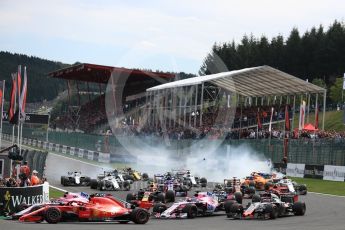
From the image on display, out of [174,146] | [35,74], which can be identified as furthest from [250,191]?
[35,74]

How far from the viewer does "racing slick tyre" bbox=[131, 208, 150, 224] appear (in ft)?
66.6

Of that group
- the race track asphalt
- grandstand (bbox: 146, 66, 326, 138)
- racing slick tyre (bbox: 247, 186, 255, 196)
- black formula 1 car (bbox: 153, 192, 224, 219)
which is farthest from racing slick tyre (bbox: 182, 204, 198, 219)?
grandstand (bbox: 146, 66, 326, 138)

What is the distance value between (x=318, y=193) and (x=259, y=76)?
81.9 ft

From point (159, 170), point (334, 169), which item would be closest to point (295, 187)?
point (334, 169)

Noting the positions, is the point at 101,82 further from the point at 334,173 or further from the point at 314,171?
the point at 334,173

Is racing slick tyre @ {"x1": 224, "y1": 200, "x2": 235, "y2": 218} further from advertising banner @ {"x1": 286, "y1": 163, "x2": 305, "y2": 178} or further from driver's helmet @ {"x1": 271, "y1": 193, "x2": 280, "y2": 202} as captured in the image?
advertising banner @ {"x1": 286, "y1": 163, "x2": 305, "y2": 178}

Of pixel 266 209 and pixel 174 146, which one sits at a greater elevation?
pixel 174 146

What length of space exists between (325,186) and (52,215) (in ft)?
70.9

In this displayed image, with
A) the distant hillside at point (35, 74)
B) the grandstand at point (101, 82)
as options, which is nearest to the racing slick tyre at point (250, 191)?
the grandstand at point (101, 82)

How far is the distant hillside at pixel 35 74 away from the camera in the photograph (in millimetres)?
154375

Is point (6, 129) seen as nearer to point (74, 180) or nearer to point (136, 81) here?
point (136, 81)

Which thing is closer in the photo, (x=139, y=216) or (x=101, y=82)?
(x=139, y=216)

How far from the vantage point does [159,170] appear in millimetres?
51594

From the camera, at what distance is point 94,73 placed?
90250 millimetres
